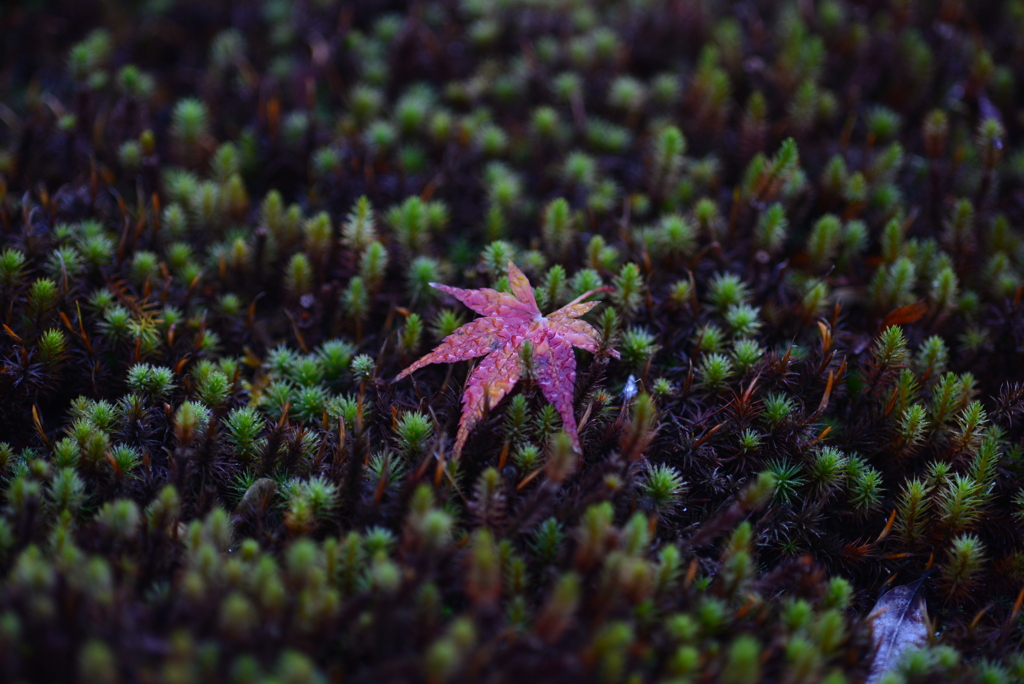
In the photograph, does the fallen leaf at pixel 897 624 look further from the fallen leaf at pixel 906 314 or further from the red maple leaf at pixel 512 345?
the red maple leaf at pixel 512 345

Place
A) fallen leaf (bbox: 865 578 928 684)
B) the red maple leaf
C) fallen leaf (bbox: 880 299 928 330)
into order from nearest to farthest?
fallen leaf (bbox: 865 578 928 684), the red maple leaf, fallen leaf (bbox: 880 299 928 330)

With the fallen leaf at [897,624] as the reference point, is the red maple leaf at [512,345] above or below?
above

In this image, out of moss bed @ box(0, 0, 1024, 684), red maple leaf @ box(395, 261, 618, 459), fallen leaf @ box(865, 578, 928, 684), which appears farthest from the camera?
red maple leaf @ box(395, 261, 618, 459)

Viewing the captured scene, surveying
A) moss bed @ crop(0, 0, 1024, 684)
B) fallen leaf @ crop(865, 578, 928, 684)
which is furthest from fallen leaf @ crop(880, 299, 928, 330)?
fallen leaf @ crop(865, 578, 928, 684)

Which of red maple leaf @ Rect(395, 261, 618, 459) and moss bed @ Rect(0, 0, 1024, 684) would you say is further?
red maple leaf @ Rect(395, 261, 618, 459)

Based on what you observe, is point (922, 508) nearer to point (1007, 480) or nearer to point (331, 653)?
point (1007, 480)

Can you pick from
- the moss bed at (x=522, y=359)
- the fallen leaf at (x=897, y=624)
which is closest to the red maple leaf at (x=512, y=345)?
the moss bed at (x=522, y=359)

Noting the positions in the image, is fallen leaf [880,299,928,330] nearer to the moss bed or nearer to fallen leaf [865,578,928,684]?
the moss bed
